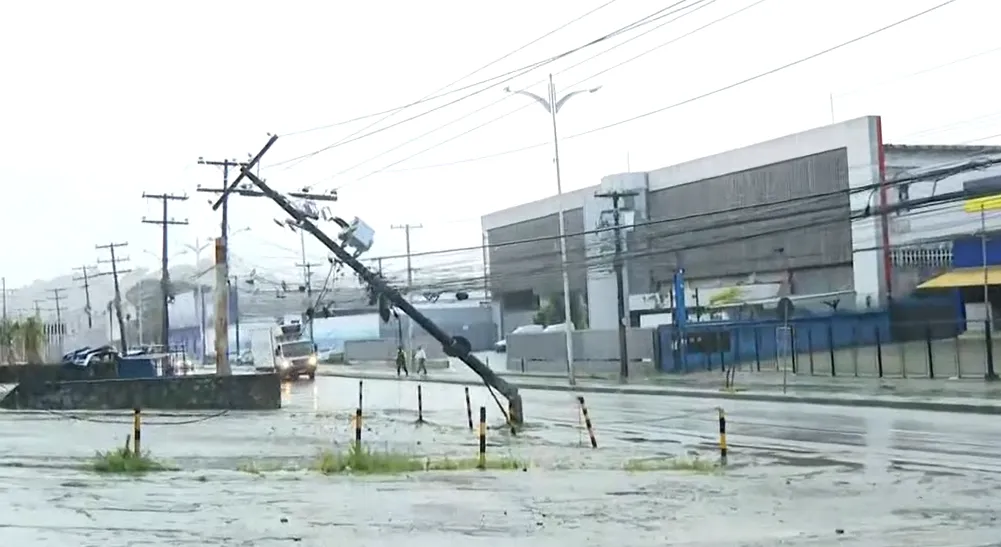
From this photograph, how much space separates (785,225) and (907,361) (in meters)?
22.2

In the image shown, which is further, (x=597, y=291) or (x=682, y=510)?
(x=597, y=291)

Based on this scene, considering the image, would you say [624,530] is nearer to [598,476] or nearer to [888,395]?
[598,476]

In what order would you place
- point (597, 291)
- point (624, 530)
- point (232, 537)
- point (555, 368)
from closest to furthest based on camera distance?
point (232, 537)
point (624, 530)
point (555, 368)
point (597, 291)

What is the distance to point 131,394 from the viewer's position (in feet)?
110

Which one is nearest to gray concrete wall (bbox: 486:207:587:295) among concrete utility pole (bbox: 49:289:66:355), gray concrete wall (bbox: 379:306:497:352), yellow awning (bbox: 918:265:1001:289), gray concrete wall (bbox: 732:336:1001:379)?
gray concrete wall (bbox: 379:306:497:352)

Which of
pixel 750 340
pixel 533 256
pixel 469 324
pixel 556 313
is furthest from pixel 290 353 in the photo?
pixel 469 324

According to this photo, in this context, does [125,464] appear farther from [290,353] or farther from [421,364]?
[290,353]

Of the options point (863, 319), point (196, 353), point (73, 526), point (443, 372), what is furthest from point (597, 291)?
point (73, 526)

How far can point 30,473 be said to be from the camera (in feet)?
56.1

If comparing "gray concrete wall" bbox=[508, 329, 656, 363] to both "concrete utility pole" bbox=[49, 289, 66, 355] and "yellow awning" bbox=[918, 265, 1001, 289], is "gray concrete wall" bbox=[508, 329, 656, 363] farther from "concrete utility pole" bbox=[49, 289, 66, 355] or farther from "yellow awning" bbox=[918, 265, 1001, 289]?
"concrete utility pole" bbox=[49, 289, 66, 355]

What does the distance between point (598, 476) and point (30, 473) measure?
8070 mm

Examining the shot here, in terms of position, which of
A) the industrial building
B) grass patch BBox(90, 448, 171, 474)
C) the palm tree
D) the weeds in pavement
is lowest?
the weeds in pavement

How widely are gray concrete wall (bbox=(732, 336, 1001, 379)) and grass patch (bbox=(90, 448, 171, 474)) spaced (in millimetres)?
27009

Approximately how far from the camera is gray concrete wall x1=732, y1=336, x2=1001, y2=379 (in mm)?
41031
